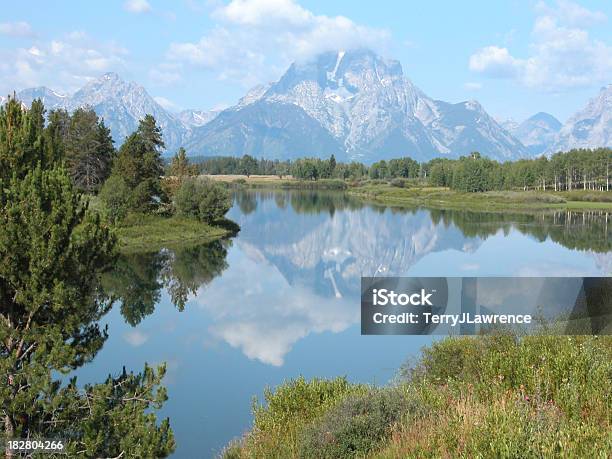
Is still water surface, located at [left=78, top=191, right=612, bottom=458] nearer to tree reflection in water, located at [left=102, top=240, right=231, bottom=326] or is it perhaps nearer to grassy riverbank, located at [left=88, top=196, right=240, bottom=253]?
tree reflection in water, located at [left=102, top=240, right=231, bottom=326]

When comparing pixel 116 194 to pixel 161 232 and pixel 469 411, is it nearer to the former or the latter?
pixel 161 232

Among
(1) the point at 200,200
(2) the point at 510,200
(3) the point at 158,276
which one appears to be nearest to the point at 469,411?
(3) the point at 158,276

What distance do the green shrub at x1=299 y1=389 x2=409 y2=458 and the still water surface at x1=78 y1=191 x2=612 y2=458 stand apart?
8.06 meters

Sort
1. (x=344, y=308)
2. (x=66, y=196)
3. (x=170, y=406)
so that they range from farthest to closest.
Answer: (x=344, y=308)
(x=170, y=406)
(x=66, y=196)

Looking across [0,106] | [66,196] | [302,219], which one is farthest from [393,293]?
[302,219]

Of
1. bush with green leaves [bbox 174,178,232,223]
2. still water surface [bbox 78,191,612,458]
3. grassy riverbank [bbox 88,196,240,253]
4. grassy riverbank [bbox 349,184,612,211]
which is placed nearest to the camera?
still water surface [bbox 78,191,612,458]

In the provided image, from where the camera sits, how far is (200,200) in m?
82.4

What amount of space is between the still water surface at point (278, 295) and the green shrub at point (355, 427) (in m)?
8.06

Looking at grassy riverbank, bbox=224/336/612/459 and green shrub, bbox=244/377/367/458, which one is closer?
grassy riverbank, bbox=224/336/612/459

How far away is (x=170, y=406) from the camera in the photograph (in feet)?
83.3

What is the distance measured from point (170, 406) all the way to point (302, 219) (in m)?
91.2

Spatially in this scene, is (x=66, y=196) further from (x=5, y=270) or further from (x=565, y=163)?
(x=565, y=163)

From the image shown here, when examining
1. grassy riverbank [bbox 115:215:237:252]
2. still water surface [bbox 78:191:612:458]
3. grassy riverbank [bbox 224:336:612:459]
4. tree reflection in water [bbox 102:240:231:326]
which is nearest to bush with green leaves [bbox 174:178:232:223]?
grassy riverbank [bbox 115:215:237:252]

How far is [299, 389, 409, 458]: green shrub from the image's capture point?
13.7m
